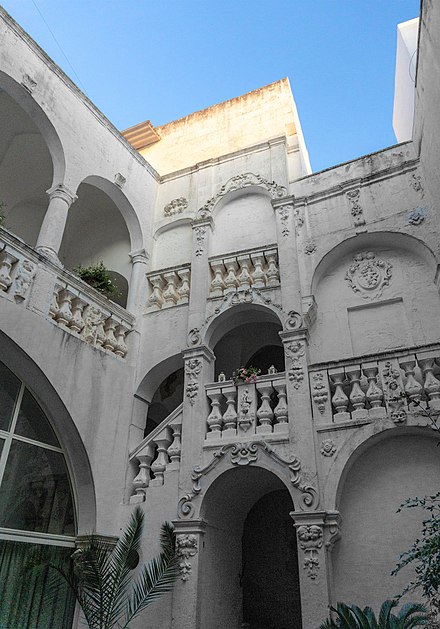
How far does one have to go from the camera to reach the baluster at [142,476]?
25.9 ft

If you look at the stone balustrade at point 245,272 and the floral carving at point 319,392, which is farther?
the stone balustrade at point 245,272

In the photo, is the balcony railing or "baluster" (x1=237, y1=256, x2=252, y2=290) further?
"baluster" (x1=237, y1=256, x2=252, y2=290)

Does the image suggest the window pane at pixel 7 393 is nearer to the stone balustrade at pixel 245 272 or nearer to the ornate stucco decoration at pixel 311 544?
the stone balustrade at pixel 245 272

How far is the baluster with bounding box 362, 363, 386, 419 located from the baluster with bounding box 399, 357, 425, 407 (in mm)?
385

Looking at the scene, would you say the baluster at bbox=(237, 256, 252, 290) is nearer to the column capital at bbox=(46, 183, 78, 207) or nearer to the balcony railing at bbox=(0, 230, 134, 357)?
the balcony railing at bbox=(0, 230, 134, 357)

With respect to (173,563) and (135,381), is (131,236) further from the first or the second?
(173,563)

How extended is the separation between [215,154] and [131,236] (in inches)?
147

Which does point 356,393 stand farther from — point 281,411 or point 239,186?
point 239,186

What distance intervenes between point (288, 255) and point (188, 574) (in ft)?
18.6

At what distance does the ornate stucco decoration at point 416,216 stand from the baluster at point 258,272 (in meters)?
2.79

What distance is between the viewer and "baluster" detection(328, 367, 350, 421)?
23.4ft

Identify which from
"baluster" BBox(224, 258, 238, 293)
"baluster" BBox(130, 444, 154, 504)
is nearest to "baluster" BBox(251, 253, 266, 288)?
"baluster" BBox(224, 258, 238, 293)

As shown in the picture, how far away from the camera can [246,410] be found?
7.78 metres

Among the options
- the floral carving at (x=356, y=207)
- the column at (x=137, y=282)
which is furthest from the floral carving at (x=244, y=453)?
the floral carving at (x=356, y=207)
